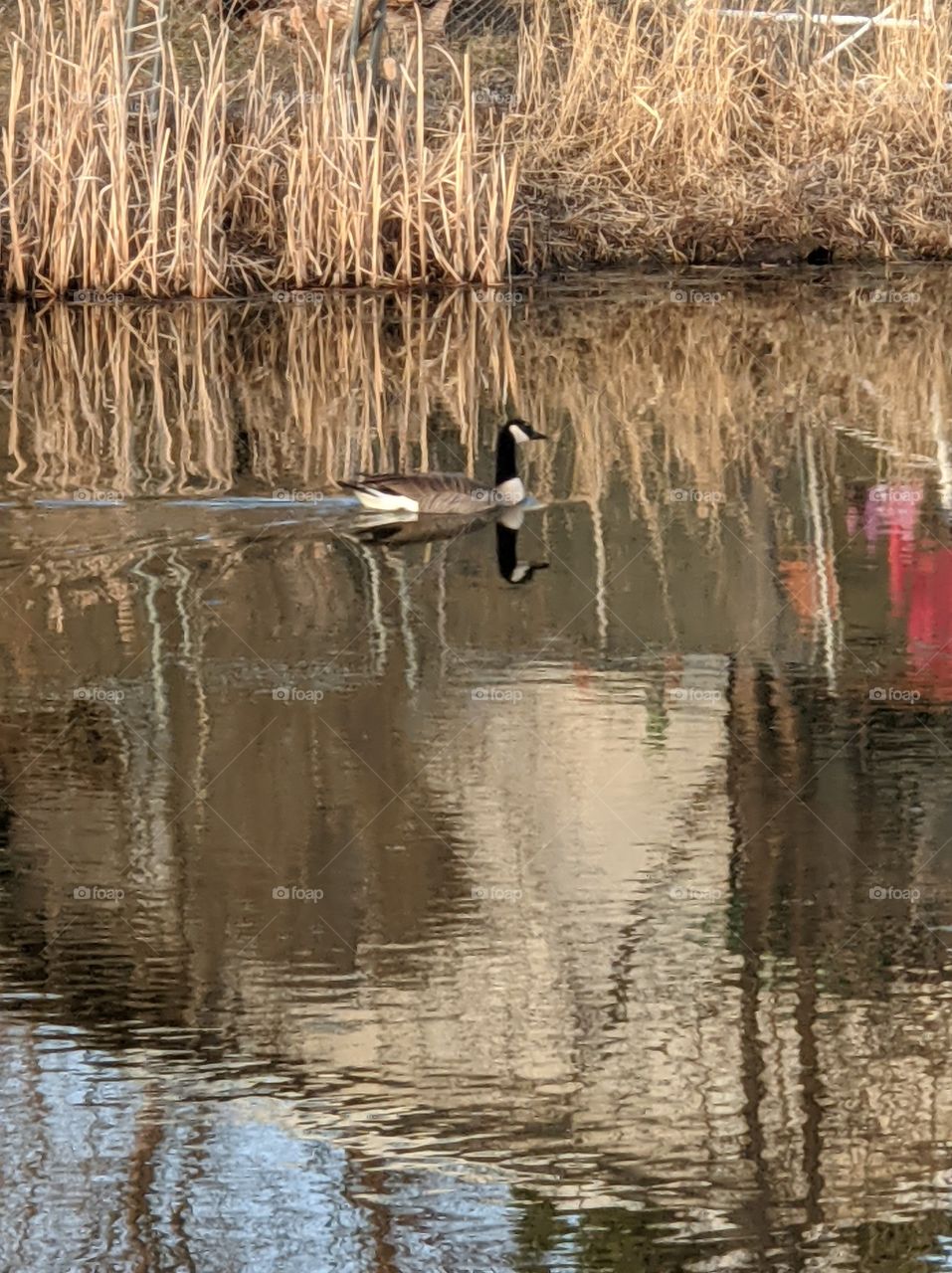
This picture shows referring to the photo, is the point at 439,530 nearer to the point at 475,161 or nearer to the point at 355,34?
the point at 475,161

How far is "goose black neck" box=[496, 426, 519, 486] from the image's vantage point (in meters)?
12.0

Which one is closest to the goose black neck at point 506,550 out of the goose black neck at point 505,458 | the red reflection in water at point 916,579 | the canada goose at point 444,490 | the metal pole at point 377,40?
the canada goose at point 444,490

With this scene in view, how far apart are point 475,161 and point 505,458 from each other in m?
8.62

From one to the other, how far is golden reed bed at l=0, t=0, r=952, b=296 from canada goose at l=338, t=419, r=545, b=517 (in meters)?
7.35

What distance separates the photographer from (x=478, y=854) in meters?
7.24

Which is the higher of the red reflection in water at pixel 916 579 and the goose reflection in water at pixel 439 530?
the goose reflection in water at pixel 439 530

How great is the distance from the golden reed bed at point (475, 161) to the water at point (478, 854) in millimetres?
5336

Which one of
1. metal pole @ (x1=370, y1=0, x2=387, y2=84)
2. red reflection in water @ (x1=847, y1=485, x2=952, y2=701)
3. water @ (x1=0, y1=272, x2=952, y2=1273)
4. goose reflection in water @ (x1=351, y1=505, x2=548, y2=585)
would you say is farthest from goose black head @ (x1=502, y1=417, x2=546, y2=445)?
metal pole @ (x1=370, y1=0, x2=387, y2=84)

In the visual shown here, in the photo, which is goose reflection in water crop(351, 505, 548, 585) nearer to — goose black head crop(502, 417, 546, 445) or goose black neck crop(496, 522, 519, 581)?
goose black neck crop(496, 522, 519, 581)

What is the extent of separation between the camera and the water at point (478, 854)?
17.1 ft

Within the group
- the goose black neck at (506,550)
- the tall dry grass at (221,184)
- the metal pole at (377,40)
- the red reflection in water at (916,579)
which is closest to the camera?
the red reflection in water at (916,579)

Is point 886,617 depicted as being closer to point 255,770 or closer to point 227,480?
point 255,770

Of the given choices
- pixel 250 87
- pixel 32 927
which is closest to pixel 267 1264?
pixel 32 927

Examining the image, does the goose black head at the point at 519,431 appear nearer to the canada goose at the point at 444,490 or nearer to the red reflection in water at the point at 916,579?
the canada goose at the point at 444,490
